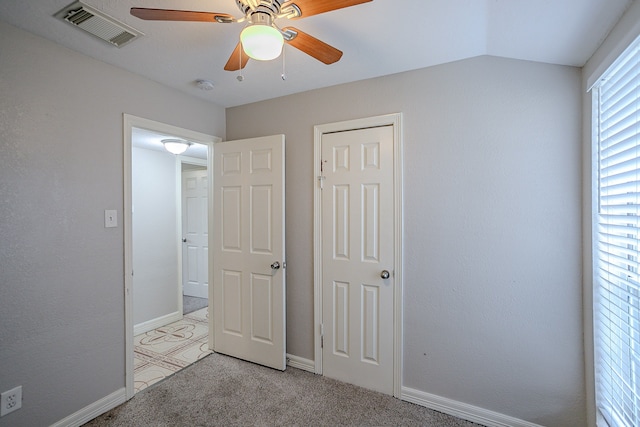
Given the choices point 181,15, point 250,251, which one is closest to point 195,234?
point 250,251

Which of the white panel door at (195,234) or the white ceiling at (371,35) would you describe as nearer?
the white ceiling at (371,35)

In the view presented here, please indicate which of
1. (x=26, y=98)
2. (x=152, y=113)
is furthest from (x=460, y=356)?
(x=26, y=98)

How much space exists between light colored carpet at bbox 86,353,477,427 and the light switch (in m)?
1.30

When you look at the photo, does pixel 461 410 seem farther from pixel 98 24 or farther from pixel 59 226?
pixel 98 24

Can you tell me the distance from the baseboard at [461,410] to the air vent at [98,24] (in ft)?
9.74

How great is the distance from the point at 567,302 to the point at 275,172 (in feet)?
7.27

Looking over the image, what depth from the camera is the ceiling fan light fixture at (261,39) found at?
3.67 feet

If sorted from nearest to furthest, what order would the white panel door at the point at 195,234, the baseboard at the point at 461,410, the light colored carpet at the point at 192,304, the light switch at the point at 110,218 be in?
the baseboard at the point at 461,410
the light switch at the point at 110,218
the light colored carpet at the point at 192,304
the white panel door at the point at 195,234

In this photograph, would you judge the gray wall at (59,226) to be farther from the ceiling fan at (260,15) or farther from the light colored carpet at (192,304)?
the light colored carpet at (192,304)

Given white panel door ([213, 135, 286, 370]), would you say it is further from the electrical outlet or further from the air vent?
the electrical outlet

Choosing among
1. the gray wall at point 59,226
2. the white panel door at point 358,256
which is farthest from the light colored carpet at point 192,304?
the white panel door at point 358,256

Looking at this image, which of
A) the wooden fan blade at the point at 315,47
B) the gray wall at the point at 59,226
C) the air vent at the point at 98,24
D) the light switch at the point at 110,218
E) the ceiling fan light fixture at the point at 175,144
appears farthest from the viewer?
the ceiling fan light fixture at the point at 175,144

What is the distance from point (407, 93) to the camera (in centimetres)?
212

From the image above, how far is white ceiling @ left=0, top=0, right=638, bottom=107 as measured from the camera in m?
1.38
